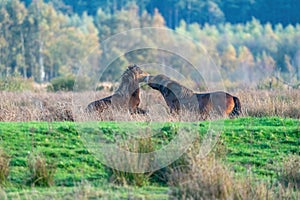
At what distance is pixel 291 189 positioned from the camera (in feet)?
33.0

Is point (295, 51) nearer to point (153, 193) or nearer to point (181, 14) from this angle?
point (181, 14)

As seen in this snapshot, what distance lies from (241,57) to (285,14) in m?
23.8

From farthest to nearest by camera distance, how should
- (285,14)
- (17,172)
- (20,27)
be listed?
1. (285,14)
2. (20,27)
3. (17,172)

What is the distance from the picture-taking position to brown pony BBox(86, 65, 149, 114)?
53.7 ft

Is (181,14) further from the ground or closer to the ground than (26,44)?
further from the ground

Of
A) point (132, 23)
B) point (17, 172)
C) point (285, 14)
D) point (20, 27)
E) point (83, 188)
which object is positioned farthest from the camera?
point (285, 14)

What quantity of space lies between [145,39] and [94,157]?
50050 mm

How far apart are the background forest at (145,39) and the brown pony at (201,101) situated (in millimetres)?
14457

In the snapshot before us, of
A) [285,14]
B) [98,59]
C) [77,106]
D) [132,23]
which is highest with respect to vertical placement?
[285,14]

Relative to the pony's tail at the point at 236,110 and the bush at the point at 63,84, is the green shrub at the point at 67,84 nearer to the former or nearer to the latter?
the bush at the point at 63,84

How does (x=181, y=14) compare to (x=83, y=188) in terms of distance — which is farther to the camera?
(x=181, y=14)

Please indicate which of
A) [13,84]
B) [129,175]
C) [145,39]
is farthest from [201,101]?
[145,39]

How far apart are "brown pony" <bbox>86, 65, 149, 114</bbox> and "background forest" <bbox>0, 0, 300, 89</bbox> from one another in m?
14.1

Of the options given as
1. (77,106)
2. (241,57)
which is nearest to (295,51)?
(241,57)
